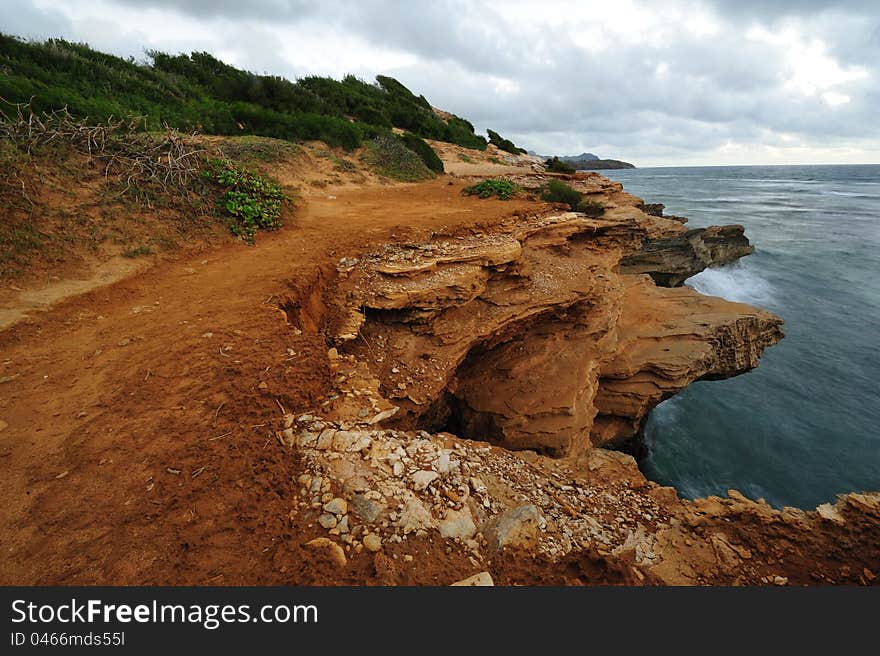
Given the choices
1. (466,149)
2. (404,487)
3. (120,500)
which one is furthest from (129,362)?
(466,149)

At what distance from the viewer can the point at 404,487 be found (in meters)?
2.98

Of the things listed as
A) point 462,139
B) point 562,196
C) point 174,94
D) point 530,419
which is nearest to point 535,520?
point 530,419

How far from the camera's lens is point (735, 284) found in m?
22.5

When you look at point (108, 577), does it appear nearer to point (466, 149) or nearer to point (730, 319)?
point (730, 319)

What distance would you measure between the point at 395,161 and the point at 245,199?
311 inches

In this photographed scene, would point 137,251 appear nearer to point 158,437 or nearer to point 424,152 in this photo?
point 158,437

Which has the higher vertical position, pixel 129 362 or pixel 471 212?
pixel 471 212

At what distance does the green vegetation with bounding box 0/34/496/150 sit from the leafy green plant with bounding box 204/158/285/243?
2.35 m

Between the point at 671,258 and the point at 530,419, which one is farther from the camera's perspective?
the point at 671,258

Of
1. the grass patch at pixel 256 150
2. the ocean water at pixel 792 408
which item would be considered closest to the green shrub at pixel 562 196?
the ocean water at pixel 792 408

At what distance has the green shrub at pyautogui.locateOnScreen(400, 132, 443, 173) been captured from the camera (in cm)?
1541

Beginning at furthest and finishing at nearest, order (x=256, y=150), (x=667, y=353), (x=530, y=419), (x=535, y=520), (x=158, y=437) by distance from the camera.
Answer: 1. (x=256, y=150)
2. (x=667, y=353)
3. (x=530, y=419)
4. (x=535, y=520)
5. (x=158, y=437)

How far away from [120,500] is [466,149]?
80.4ft

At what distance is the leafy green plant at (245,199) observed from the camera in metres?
7.22
